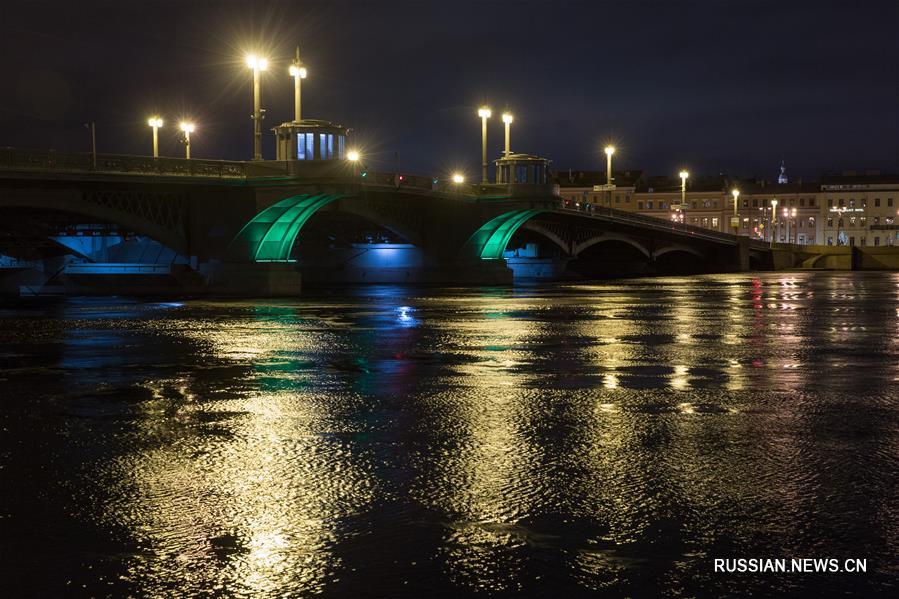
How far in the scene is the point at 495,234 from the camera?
70.2 meters

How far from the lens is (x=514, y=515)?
622 cm

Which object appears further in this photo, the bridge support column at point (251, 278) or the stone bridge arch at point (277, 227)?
the stone bridge arch at point (277, 227)

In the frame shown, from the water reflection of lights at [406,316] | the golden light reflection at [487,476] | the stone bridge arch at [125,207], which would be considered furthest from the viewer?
the stone bridge arch at [125,207]

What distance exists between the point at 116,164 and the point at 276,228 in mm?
8798

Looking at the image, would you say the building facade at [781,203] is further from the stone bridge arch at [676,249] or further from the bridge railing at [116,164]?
the bridge railing at [116,164]

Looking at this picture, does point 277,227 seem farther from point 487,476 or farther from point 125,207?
point 487,476

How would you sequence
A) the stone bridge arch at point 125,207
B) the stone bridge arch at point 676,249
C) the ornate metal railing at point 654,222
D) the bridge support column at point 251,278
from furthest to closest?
the stone bridge arch at point 676,249 → the ornate metal railing at point 654,222 → the bridge support column at point 251,278 → the stone bridge arch at point 125,207

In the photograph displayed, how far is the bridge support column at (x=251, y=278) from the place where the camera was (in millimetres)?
45938

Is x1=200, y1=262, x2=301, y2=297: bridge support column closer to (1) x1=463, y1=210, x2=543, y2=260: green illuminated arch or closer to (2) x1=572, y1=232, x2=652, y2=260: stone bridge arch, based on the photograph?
(1) x1=463, y1=210, x2=543, y2=260: green illuminated arch

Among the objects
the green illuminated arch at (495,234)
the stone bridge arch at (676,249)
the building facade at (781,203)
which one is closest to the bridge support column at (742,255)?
the stone bridge arch at (676,249)

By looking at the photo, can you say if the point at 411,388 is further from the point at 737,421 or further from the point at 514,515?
the point at 514,515

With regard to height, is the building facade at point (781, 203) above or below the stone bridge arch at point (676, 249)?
above

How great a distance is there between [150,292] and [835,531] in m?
44.8

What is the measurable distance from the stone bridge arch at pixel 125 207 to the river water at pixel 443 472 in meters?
24.3
